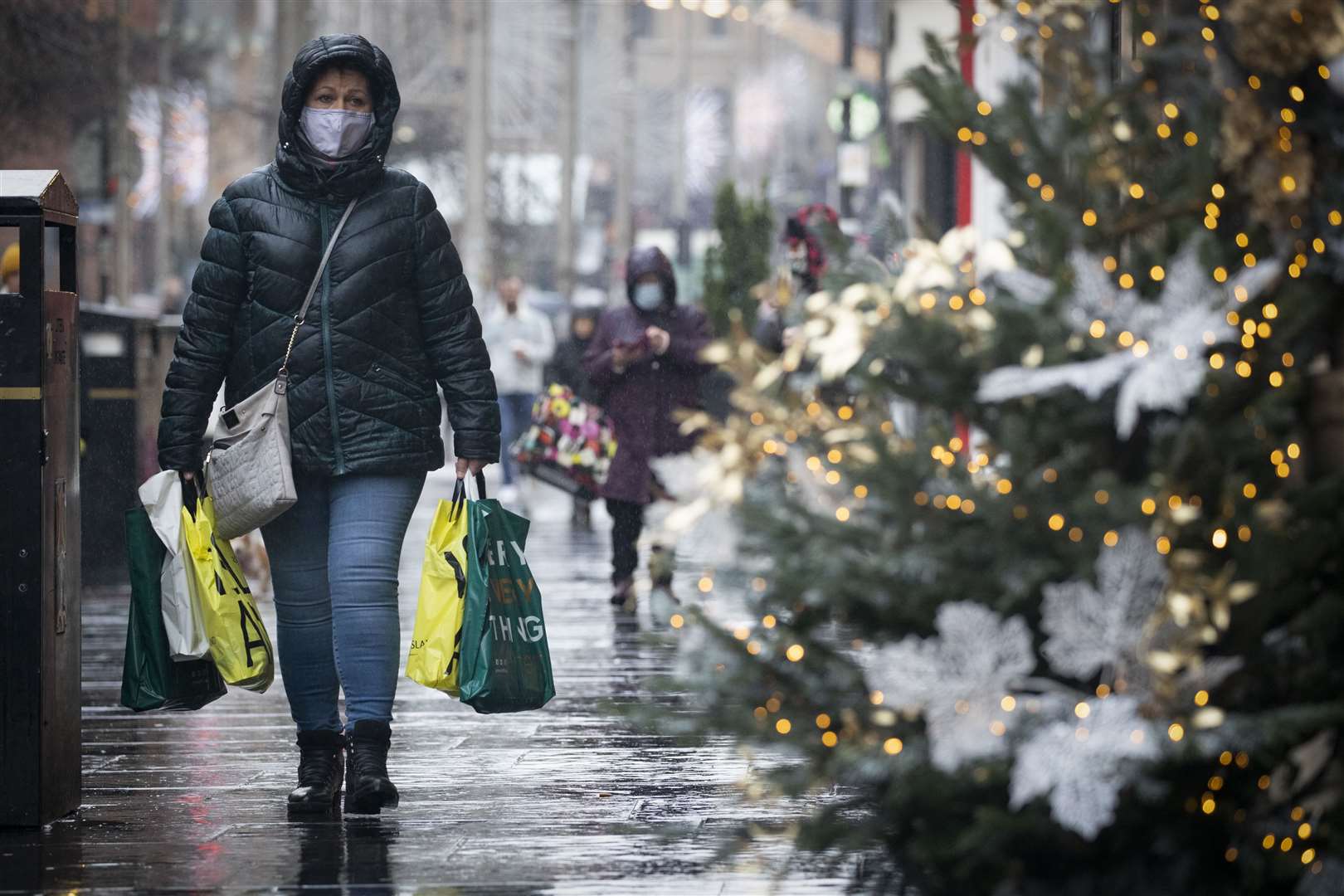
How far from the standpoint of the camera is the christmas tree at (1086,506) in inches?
153

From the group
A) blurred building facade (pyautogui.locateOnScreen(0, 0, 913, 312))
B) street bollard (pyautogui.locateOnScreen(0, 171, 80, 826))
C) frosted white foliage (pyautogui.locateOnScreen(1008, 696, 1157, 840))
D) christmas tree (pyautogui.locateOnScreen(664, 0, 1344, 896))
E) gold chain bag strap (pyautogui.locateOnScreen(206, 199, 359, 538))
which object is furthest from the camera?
blurred building facade (pyautogui.locateOnScreen(0, 0, 913, 312))

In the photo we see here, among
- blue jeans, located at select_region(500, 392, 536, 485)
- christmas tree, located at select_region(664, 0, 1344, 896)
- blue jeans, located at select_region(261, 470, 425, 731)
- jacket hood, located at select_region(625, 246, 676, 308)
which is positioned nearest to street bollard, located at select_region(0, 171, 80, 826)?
blue jeans, located at select_region(261, 470, 425, 731)

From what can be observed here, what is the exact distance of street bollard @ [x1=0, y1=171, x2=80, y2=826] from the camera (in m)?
6.11

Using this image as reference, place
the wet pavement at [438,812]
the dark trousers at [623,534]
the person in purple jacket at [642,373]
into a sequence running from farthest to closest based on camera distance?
the dark trousers at [623,534] < the person in purple jacket at [642,373] < the wet pavement at [438,812]

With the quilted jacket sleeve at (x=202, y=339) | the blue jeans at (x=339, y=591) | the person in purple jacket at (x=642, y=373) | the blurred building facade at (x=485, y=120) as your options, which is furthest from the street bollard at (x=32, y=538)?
the person in purple jacket at (x=642, y=373)

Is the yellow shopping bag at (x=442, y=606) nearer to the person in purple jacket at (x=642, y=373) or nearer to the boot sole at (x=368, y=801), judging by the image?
the boot sole at (x=368, y=801)

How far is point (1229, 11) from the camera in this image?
4059mm

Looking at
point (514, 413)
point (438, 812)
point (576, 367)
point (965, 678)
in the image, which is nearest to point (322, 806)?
point (438, 812)

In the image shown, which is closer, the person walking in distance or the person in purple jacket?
the person in purple jacket

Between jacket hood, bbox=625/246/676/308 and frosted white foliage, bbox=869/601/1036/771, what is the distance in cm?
832

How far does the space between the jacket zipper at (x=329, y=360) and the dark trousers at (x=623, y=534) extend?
6.01 m

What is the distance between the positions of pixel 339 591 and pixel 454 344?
0.73 meters

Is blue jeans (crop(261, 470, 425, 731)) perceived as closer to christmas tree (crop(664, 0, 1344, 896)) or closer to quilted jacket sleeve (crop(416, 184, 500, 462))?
quilted jacket sleeve (crop(416, 184, 500, 462))

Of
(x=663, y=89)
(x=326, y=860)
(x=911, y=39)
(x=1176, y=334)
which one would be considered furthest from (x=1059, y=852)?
(x=663, y=89)
